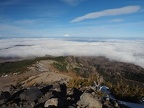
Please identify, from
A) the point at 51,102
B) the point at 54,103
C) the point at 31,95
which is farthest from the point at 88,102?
the point at 31,95

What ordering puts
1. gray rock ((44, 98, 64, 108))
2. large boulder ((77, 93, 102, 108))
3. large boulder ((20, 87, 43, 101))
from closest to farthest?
gray rock ((44, 98, 64, 108)), large boulder ((77, 93, 102, 108)), large boulder ((20, 87, 43, 101))

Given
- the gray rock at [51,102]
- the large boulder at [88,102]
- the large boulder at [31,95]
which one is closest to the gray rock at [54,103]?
the gray rock at [51,102]

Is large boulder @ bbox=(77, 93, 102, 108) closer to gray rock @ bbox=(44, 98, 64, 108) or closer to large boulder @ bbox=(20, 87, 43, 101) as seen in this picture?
gray rock @ bbox=(44, 98, 64, 108)

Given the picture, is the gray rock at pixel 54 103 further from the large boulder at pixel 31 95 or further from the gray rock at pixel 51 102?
the large boulder at pixel 31 95

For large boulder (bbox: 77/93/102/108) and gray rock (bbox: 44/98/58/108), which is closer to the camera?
gray rock (bbox: 44/98/58/108)

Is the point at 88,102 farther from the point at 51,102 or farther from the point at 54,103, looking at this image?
the point at 51,102

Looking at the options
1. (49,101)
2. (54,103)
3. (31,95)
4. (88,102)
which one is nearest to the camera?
(54,103)

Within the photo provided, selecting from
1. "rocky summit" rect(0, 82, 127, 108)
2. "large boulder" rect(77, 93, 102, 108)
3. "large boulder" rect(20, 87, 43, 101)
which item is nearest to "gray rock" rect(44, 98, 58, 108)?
"rocky summit" rect(0, 82, 127, 108)

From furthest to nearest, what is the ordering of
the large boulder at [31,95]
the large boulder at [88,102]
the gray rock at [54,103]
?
the large boulder at [31,95] < the large boulder at [88,102] < the gray rock at [54,103]

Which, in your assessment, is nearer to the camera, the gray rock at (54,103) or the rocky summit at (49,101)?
the gray rock at (54,103)

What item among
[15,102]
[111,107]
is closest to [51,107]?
[15,102]

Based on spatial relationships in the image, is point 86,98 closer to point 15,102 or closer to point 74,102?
point 74,102

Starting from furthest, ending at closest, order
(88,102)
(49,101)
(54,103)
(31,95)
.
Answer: (31,95), (88,102), (49,101), (54,103)
